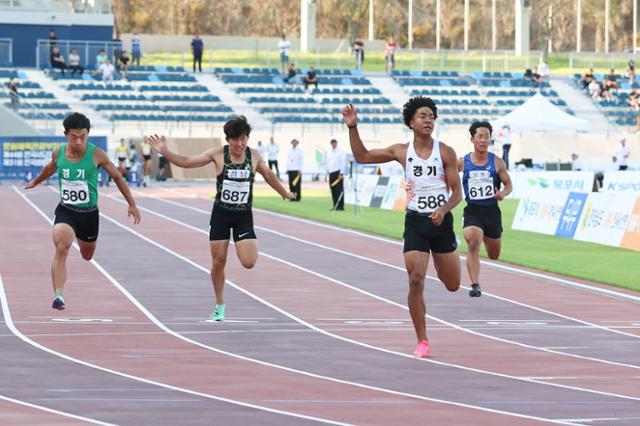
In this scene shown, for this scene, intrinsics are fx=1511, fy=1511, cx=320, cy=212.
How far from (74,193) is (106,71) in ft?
159

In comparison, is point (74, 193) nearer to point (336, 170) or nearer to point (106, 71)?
point (336, 170)

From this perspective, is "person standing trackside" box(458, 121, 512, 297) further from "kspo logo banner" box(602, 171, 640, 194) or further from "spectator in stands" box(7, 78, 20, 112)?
"spectator in stands" box(7, 78, 20, 112)

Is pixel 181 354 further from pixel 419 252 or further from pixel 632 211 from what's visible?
pixel 632 211

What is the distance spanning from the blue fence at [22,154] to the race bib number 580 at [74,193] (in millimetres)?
37355

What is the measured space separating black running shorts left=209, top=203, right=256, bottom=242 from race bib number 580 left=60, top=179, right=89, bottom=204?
139cm

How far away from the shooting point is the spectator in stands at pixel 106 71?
204 ft


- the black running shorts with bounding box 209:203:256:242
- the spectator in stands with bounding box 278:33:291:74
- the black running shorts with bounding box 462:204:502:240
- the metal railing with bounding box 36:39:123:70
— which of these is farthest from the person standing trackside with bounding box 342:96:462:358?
the spectator in stands with bounding box 278:33:291:74

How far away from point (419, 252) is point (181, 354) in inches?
81.6

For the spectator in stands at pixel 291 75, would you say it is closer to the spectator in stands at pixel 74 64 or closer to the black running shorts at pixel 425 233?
the spectator in stands at pixel 74 64

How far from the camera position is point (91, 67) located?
65.0 m

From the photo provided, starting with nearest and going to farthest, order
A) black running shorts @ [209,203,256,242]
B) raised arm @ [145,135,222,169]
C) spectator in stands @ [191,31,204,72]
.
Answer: raised arm @ [145,135,222,169]
black running shorts @ [209,203,256,242]
spectator in stands @ [191,31,204,72]

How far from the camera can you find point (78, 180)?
1472cm

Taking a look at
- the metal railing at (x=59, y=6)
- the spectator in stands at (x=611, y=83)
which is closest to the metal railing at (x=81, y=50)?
the metal railing at (x=59, y=6)

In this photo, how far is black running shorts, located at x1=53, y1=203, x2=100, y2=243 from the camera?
1484 cm
